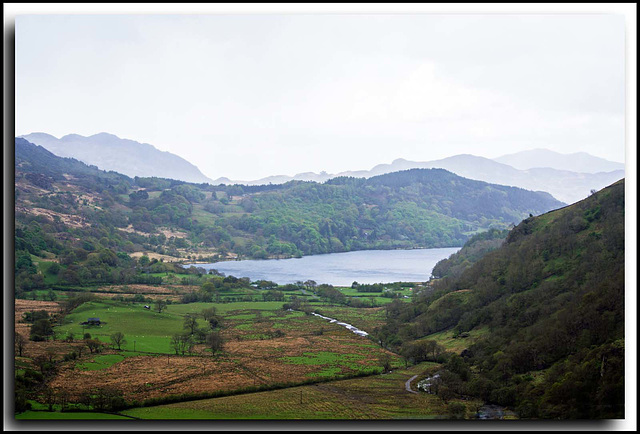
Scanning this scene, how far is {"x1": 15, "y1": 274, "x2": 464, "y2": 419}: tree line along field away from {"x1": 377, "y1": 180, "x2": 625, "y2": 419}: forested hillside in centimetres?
287

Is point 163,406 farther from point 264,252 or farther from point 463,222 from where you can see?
point 463,222

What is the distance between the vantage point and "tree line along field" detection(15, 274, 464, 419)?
1041cm

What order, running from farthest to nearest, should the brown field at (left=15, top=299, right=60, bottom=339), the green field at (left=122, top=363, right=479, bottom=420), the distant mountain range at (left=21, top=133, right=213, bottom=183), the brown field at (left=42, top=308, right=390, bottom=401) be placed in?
the distant mountain range at (left=21, top=133, right=213, bottom=183) < the brown field at (left=15, top=299, right=60, bottom=339) < the brown field at (left=42, top=308, right=390, bottom=401) < the green field at (left=122, top=363, right=479, bottom=420)

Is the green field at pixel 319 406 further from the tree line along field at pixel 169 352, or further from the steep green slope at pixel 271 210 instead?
the steep green slope at pixel 271 210

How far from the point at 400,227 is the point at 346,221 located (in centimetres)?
838

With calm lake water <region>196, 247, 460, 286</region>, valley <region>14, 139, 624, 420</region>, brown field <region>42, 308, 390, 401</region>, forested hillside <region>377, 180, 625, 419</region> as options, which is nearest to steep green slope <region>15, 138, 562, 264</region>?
calm lake water <region>196, 247, 460, 286</region>

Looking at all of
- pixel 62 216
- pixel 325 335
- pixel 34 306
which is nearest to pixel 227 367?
pixel 325 335

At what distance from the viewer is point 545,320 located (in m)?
13.2

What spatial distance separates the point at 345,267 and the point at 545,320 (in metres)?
40.7

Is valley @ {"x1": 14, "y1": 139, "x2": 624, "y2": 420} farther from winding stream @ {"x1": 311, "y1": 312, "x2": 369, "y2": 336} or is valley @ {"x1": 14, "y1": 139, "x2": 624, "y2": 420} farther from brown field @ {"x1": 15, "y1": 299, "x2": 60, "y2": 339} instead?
winding stream @ {"x1": 311, "y1": 312, "x2": 369, "y2": 336}

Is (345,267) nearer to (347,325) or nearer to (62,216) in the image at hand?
(62,216)

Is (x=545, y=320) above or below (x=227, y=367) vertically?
above

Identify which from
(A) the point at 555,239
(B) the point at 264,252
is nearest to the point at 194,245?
(B) the point at 264,252

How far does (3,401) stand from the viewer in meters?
8.38
